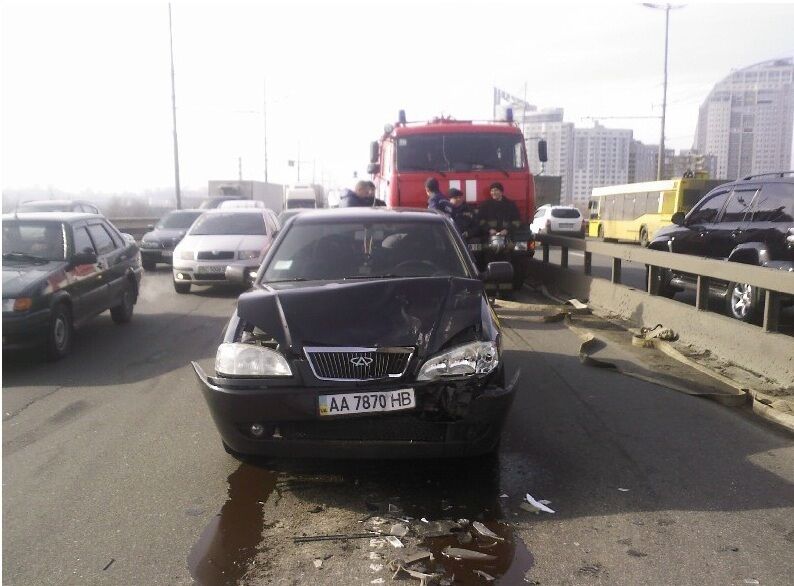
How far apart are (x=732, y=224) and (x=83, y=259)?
8.37 m

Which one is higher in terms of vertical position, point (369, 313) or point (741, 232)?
point (741, 232)

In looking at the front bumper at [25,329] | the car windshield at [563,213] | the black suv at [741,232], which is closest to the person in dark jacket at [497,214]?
the black suv at [741,232]


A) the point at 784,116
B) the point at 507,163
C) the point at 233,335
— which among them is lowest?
the point at 233,335

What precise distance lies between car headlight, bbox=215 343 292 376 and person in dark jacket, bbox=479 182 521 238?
8.05 meters

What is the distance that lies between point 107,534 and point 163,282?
13704 millimetres

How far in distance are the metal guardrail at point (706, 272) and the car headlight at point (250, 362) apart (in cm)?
458

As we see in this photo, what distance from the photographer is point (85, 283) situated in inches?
356

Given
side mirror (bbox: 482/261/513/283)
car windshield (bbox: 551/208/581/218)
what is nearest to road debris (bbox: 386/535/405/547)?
side mirror (bbox: 482/261/513/283)

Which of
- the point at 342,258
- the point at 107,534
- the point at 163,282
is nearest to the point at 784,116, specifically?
the point at 163,282

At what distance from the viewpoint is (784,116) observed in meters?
36.2

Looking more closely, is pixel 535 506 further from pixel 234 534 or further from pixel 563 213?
pixel 563 213

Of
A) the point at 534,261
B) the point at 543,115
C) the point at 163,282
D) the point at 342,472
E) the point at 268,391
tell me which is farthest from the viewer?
the point at 543,115

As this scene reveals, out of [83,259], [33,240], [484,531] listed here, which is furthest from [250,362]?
[33,240]

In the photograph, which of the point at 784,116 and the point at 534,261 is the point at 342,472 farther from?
the point at 784,116
